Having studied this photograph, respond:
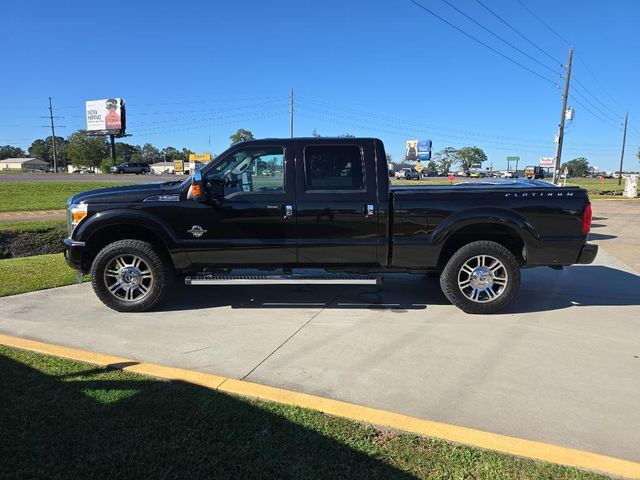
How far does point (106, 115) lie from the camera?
71.9m

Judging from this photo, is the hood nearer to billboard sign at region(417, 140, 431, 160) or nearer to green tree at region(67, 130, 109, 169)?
billboard sign at region(417, 140, 431, 160)

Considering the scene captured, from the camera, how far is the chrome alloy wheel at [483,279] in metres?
5.68

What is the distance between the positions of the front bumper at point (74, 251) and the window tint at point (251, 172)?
1645mm

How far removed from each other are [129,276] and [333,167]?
265cm

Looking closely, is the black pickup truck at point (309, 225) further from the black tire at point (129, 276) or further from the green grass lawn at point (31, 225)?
the green grass lawn at point (31, 225)

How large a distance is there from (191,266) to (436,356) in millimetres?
2935

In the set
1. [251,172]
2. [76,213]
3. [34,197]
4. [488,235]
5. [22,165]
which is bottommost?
[34,197]

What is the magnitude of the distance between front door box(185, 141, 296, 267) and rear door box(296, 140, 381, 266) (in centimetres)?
15

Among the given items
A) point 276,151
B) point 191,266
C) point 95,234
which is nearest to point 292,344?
point 191,266

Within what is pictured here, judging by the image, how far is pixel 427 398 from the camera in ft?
11.9

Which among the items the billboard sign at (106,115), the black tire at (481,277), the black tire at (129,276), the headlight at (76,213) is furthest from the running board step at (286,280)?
the billboard sign at (106,115)

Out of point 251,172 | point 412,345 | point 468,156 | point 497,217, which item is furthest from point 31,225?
point 468,156

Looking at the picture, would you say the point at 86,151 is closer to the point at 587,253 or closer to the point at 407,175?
the point at 407,175

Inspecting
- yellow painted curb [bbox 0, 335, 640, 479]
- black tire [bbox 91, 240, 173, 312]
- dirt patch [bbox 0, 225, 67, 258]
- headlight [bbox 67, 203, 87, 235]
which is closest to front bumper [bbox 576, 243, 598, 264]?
yellow painted curb [bbox 0, 335, 640, 479]
